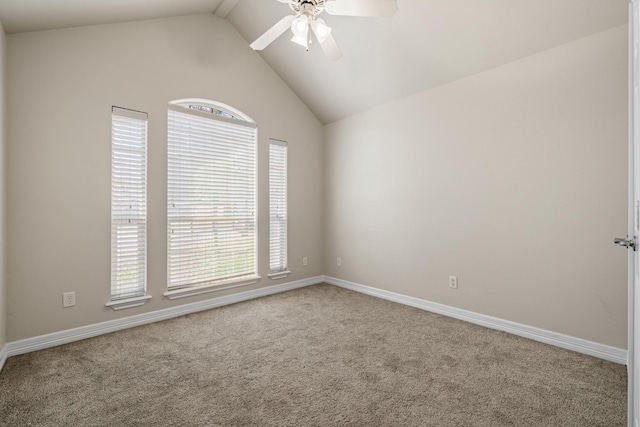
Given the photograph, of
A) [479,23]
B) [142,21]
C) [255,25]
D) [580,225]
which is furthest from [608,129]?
[142,21]

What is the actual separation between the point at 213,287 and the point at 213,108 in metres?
2.09

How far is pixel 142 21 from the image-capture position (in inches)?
118

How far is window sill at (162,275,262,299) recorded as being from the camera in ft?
10.7

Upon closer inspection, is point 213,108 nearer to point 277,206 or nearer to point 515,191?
point 277,206

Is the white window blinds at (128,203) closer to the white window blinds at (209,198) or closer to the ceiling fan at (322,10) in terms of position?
the white window blinds at (209,198)

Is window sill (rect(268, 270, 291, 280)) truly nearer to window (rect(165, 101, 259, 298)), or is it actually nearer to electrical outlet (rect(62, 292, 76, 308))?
window (rect(165, 101, 259, 298))

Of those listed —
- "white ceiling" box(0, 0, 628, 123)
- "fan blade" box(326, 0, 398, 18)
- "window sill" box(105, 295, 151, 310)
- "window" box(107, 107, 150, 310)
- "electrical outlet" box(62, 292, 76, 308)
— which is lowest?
"window sill" box(105, 295, 151, 310)

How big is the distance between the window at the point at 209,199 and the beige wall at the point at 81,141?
122 mm

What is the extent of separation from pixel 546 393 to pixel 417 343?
90 cm

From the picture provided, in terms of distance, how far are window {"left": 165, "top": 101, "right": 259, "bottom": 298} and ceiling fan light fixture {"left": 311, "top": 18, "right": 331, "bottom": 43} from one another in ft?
6.05

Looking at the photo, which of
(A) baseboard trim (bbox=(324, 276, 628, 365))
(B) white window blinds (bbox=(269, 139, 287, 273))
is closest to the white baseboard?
(A) baseboard trim (bbox=(324, 276, 628, 365))

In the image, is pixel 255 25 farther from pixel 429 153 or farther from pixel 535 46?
pixel 535 46

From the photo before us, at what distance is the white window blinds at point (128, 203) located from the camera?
286 centimetres

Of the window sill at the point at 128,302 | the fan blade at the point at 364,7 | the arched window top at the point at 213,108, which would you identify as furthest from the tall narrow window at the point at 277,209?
the fan blade at the point at 364,7
